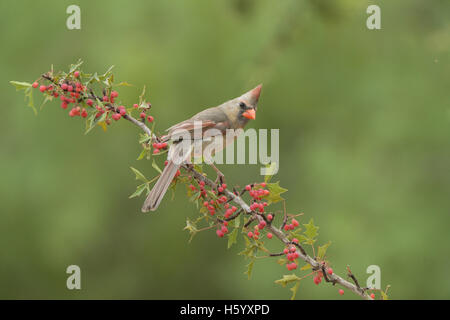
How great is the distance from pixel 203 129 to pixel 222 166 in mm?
4223

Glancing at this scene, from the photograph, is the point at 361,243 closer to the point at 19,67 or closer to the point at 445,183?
the point at 445,183

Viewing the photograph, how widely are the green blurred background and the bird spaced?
2.42 metres

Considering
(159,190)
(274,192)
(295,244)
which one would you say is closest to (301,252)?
(295,244)

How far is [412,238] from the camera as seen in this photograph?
7.15 m

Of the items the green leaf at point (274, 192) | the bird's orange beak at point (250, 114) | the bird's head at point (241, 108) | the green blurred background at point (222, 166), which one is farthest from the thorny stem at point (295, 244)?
→ the green blurred background at point (222, 166)

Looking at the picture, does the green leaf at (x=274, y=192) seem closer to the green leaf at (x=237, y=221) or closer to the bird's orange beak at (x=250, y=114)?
the green leaf at (x=237, y=221)

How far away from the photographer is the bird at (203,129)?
3.29 m

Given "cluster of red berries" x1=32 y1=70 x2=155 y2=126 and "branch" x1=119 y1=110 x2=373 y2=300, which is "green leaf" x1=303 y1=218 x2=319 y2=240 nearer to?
"branch" x1=119 y1=110 x2=373 y2=300

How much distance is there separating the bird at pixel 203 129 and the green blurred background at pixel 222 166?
2415mm

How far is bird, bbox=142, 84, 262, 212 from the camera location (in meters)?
3.29

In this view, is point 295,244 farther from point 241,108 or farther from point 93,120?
point 241,108

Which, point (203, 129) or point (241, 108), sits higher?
point (241, 108)

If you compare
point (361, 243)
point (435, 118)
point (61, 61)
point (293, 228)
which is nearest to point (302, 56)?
point (435, 118)

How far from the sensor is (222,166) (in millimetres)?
8312
